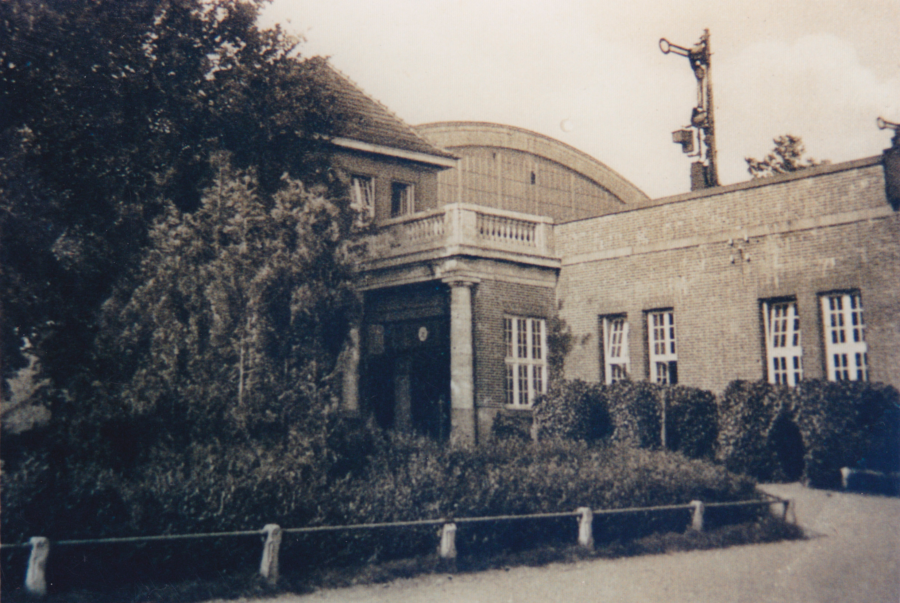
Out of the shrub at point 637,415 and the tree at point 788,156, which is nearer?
the shrub at point 637,415

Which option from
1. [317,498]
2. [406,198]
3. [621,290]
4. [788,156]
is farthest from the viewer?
[788,156]

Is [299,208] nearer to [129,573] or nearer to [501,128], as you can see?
[129,573]

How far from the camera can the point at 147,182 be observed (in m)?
13.1

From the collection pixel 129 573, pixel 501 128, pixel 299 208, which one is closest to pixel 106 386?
pixel 129 573

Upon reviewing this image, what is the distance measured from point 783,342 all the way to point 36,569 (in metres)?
14.7

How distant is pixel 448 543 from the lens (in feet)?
31.6

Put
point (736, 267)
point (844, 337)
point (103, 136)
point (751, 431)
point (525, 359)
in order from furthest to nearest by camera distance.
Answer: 1. point (525, 359)
2. point (736, 267)
3. point (844, 337)
4. point (751, 431)
5. point (103, 136)

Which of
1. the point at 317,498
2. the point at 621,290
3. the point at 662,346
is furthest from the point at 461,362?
the point at 317,498

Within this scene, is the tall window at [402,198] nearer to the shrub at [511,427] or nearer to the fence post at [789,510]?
the shrub at [511,427]

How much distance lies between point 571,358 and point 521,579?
11.1 m

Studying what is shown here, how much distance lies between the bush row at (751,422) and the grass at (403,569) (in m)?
2.71

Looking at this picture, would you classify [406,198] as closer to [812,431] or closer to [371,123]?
[371,123]

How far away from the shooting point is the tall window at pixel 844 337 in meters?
15.2

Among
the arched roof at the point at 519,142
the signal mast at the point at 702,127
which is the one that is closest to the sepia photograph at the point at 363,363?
the signal mast at the point at 702,127
